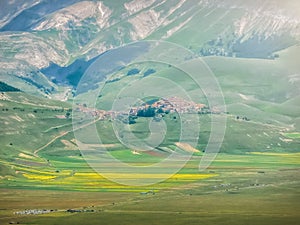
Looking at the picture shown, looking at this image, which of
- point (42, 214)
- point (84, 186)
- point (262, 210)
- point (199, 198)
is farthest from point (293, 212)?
point (84, 186)

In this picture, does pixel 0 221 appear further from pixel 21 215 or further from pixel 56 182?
pixel 56 182

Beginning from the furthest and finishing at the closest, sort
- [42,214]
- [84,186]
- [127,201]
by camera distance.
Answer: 1. [84,186]
2. [127,201]
3. [42,214]

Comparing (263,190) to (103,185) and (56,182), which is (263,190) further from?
(56,182)

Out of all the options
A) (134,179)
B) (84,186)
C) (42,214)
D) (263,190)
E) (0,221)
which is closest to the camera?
(0,221)

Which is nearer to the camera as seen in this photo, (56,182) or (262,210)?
(262,210)

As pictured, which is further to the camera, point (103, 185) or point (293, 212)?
point (103, 185)

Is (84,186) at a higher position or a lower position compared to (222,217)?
higher

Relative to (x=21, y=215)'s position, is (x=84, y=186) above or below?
above

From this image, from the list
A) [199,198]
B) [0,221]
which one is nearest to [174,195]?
[199,198]

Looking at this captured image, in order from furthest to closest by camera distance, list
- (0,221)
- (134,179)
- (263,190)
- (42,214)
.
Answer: (134,179) < (263,190) < (42,214) < (0,221)

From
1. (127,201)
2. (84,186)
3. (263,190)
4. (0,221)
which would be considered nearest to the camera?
(0,221)
